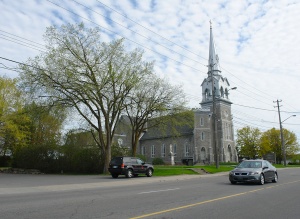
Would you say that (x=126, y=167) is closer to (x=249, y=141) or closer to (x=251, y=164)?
(x=251, y=164)

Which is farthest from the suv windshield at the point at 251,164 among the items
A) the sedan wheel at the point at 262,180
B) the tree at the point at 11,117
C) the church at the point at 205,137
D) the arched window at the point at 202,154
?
the arched window at the point at 202,154

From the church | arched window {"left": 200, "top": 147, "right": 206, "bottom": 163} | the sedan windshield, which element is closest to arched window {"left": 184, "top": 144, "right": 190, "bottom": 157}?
the church

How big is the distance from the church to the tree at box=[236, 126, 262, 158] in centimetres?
587

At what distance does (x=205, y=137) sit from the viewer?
213 feet

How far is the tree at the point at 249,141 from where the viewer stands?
7556cm

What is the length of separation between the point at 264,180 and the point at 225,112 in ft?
187

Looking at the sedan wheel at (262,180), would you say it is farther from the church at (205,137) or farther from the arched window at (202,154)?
the arched window at (202,154)

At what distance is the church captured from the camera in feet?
211

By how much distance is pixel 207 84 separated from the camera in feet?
248

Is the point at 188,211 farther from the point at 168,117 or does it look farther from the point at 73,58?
the point at 168,117

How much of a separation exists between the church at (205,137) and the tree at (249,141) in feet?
19.2

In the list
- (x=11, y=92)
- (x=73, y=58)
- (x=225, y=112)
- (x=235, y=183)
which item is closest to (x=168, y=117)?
(x=73, y=58)

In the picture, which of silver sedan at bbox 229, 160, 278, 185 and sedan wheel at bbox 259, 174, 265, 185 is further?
sedan wheel at bbox 259, 174, 265, 185

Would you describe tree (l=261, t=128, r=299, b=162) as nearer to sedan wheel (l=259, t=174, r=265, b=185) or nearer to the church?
the church
